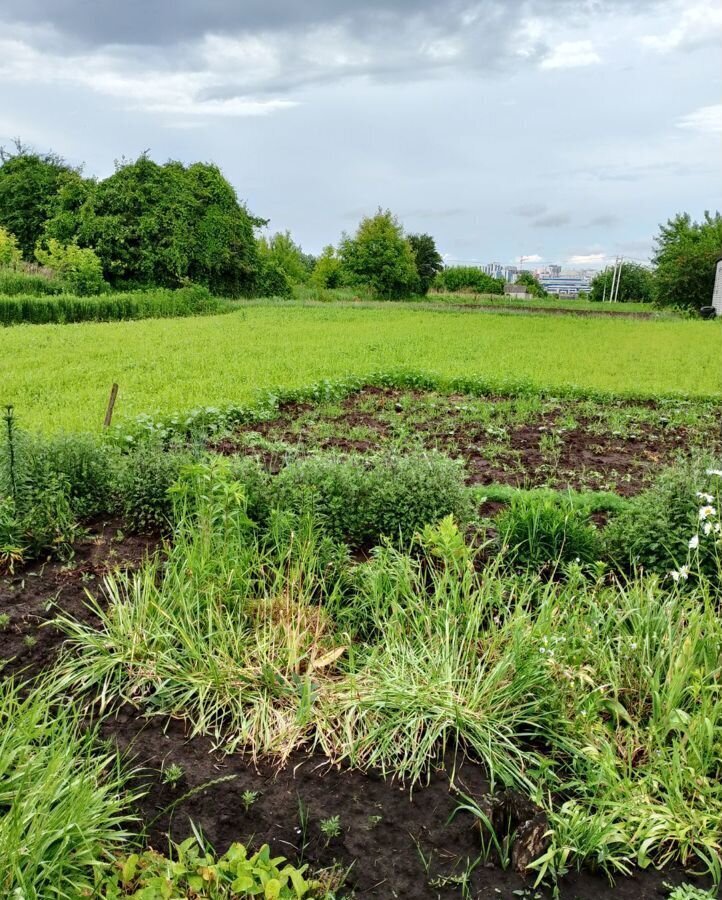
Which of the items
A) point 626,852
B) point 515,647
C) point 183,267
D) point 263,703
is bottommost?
point 626,852

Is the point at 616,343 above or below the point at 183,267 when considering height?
below

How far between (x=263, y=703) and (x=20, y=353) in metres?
12.5

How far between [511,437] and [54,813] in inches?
248

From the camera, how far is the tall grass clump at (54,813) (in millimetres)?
2127

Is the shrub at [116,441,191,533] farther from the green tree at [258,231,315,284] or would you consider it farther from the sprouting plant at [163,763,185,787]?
the green tree at [258,231,315,284]

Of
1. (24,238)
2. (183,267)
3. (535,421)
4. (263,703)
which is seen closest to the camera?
(263,703)

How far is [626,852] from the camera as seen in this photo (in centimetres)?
249

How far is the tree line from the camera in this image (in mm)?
33375

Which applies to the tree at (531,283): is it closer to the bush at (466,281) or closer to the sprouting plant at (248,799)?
the bush at (466,281)

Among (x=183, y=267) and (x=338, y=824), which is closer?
(x=338, y=824)

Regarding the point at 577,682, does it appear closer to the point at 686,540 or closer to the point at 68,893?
the point at 686,540

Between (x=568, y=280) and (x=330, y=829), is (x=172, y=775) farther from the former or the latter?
(x=568, y=280)

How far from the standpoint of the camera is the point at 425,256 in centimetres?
5834

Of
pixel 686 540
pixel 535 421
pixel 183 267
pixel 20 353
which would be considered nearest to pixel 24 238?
pixel 183 267
